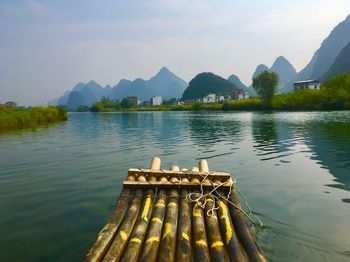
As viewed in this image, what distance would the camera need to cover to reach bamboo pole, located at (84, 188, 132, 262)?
5183mm

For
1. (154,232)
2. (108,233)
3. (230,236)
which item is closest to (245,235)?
(230,236)

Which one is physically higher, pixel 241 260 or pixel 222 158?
pixel 241 260

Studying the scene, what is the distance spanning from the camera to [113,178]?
15438 mm

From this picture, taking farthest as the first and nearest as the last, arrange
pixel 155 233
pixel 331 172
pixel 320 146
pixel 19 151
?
pixel 19 151, pixel 320 146, pixel 331 172, pixel 155 233

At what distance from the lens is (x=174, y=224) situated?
6398 mm

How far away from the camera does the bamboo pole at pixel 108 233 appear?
5.18 m

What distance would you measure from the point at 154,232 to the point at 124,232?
2.10 feet

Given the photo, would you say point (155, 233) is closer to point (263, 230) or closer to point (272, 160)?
point (263, 230)

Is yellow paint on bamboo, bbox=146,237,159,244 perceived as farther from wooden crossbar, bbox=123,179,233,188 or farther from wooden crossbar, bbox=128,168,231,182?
wooden crossbar, bbox=128,168,231,182

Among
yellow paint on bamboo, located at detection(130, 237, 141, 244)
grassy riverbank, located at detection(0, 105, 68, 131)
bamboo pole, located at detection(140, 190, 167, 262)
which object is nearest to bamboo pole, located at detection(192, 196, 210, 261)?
bamboo pole, located at detection(140, 190, 167, 262)

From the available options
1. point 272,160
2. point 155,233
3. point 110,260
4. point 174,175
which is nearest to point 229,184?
point 174,175

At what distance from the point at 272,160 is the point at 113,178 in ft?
34.8

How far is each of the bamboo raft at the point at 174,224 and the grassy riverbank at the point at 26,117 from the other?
53.3 m

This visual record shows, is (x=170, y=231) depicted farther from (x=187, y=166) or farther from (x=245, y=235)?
(x=187, y=166)
